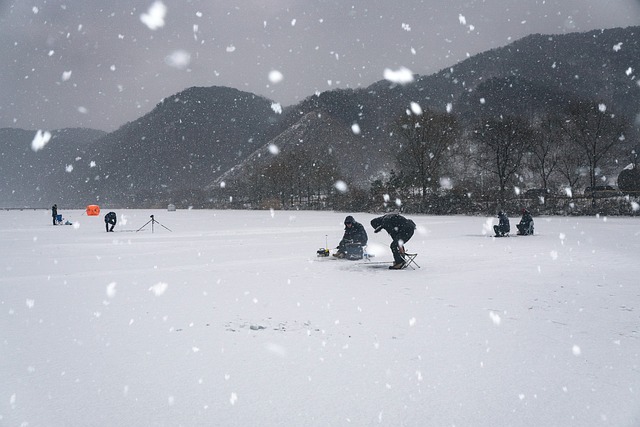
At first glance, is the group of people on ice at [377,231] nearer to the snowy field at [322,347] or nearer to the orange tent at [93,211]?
the snowy field at [322,347]

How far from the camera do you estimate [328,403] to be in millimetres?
4020

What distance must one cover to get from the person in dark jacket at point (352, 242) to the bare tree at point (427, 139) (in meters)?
39.2

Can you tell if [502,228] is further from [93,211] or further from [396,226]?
[93,211]

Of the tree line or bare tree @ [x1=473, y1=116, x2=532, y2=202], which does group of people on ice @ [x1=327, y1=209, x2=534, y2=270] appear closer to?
the tree line

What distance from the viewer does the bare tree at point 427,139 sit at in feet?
174

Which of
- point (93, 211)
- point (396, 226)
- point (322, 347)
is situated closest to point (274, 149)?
point (93, 211)

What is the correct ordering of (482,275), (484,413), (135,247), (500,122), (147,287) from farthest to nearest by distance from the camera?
(500,122) → (135,247) → (482,275) → (147,287) → (484,413)

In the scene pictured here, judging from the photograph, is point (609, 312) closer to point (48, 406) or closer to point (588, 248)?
point (48, 406)

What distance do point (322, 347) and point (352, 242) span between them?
872cm

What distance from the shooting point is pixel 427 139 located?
53188 millimetres

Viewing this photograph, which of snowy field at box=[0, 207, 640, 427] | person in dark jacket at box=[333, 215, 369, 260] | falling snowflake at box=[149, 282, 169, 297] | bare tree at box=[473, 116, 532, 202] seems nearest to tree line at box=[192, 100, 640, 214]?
bare tree at box=[473, 116, 532, 202]

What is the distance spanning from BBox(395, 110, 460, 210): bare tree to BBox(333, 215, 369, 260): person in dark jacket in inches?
1543

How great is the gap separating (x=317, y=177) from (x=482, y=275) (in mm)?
73772

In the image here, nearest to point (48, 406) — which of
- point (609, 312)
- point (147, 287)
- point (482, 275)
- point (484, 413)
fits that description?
point (484, 413)
